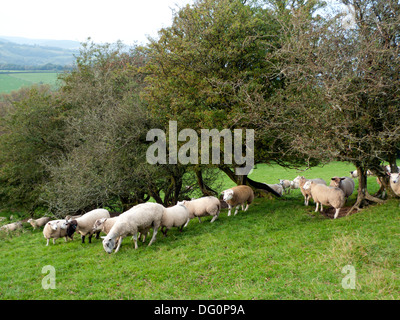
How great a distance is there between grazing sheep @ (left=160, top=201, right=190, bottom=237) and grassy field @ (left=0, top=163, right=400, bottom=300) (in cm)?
43

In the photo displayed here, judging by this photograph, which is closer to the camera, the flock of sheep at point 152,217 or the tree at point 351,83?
the tree at point 351,83

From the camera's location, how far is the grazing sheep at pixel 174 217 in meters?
12.7

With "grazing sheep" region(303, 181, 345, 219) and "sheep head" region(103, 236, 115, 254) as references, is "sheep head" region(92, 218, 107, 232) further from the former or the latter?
"grazing sheep" region(303, 181, 345, 219)

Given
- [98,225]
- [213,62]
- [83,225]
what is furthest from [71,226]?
[213,62]

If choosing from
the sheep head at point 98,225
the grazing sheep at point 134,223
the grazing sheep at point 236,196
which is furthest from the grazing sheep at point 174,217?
the sheep head at point 98,225

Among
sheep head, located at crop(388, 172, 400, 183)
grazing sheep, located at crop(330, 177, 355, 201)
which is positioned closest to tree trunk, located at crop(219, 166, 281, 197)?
grazing sheep, located at crop(330, 177, 355, 201)

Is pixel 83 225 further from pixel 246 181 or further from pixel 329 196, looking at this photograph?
pixel 329 196

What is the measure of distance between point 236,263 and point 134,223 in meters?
4.30

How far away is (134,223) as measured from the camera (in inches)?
451

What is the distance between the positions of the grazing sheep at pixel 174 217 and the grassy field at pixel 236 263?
430 mm

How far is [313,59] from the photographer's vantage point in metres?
11.8

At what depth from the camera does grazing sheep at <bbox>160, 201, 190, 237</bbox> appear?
12.7 meters

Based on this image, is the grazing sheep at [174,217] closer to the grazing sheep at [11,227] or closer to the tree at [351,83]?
the tree at [351,83]

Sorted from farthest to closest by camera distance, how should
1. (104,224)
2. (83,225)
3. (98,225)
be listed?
(83,225), (104,224), (98,225)
